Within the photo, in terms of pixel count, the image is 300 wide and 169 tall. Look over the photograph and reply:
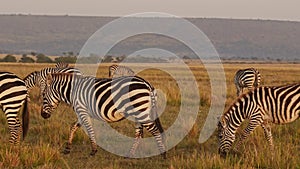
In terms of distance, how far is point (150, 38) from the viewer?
10856 centimetres

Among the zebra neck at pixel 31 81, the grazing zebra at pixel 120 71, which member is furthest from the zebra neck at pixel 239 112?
the grazing zebra at pixel 120 71

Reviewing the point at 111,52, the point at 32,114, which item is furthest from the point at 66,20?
the point at 32,114

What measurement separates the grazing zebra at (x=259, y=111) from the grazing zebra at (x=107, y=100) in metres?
1.17

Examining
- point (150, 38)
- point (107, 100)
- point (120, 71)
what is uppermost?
point (150, 38)

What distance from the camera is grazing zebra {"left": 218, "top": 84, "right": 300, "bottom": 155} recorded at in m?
7.76

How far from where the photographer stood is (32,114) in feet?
40.8

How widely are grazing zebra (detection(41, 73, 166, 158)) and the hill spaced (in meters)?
89.7

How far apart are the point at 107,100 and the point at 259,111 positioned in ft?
9.05

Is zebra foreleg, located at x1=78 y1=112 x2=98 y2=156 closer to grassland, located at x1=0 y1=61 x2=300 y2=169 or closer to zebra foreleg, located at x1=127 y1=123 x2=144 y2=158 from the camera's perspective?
grassland, located at x1=0 y1=61 x2=300 y2=169

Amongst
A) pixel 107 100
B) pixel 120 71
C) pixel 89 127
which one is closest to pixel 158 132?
pixel 107 100

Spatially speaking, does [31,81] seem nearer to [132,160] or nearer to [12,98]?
[12,98]

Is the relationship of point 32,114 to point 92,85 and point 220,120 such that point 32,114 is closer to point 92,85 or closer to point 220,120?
point 92,85

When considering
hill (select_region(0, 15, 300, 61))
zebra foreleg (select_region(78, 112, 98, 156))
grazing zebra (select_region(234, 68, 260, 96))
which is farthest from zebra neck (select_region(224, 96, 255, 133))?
hill (select_region(0, 15, 300, 61))

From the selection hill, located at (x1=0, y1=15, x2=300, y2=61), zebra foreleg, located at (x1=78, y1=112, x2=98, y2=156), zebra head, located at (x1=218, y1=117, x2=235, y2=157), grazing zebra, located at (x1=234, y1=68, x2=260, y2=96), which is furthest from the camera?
hill, located at (x1=0, y1=15, x2=300, y2=61)
